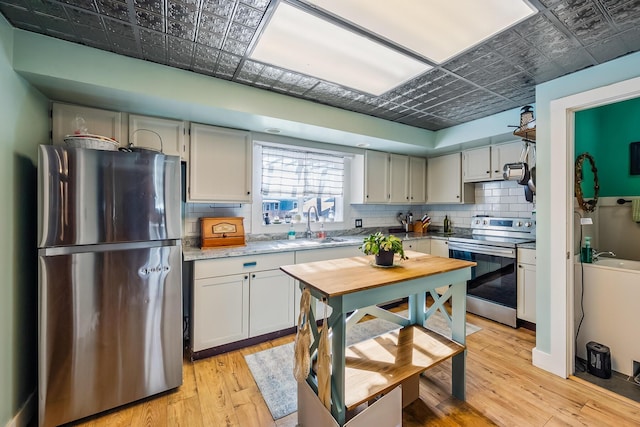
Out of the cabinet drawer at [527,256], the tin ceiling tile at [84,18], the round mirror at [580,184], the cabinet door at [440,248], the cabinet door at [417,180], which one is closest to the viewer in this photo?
the tin ceiling tile at [84,18]

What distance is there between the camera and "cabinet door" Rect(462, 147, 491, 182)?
11.7 feet

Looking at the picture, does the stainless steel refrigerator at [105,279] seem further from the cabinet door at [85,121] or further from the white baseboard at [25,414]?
the cabinet door at [85,121]

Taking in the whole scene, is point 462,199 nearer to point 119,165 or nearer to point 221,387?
point 221,387

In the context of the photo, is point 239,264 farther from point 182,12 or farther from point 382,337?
point 182,12

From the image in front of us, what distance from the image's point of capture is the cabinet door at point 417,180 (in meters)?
4.24

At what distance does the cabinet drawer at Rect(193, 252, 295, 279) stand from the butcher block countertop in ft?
2.92

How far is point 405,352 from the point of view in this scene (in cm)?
182

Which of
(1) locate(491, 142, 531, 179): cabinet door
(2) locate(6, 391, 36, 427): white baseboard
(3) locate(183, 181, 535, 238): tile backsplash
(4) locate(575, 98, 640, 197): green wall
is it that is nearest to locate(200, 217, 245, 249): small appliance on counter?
(3) locate(183, 181, 535, 238): tile backsplash

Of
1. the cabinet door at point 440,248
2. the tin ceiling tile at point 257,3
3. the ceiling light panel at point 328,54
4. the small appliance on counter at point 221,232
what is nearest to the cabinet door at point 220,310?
the small appliance on counter at point 221,232

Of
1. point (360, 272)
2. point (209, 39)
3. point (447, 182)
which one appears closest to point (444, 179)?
point (447, 182)

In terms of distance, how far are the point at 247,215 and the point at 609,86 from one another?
10.6 feet

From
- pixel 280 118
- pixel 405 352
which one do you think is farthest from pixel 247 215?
pixel 405 352

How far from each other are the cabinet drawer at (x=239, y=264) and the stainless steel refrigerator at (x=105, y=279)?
369mm

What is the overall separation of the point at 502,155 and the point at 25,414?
4798 mm
